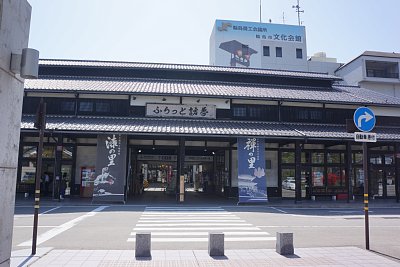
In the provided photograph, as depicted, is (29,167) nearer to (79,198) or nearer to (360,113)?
(79,198)

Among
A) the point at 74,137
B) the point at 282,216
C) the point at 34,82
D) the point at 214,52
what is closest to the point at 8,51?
the point at 282,216

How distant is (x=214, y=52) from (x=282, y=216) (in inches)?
1560

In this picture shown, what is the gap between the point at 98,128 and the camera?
60.1ft

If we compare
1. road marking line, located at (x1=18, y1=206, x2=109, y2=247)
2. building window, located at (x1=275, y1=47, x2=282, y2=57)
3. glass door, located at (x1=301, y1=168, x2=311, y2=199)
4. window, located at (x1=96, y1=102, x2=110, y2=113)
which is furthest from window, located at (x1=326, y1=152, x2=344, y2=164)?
building window, located at (x1=275, y1=47, x2=282, y2=57)

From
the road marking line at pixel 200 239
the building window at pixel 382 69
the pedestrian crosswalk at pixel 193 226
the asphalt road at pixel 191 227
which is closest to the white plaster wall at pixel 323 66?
the building window at pixel 382 69

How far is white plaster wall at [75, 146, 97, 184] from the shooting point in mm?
21325

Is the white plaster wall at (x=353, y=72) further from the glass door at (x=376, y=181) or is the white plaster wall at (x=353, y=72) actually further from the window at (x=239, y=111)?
the window at (x=239, y=111)

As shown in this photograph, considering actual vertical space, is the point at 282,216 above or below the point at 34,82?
below

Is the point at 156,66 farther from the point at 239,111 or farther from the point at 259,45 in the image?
the point at 259,45

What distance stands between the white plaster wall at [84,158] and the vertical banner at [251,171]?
384 inches

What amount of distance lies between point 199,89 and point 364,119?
14928 millimetres

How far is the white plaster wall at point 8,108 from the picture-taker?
4.53 m

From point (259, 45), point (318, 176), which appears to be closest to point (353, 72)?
point (259, 45)

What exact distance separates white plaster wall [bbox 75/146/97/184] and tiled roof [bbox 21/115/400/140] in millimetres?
2167
